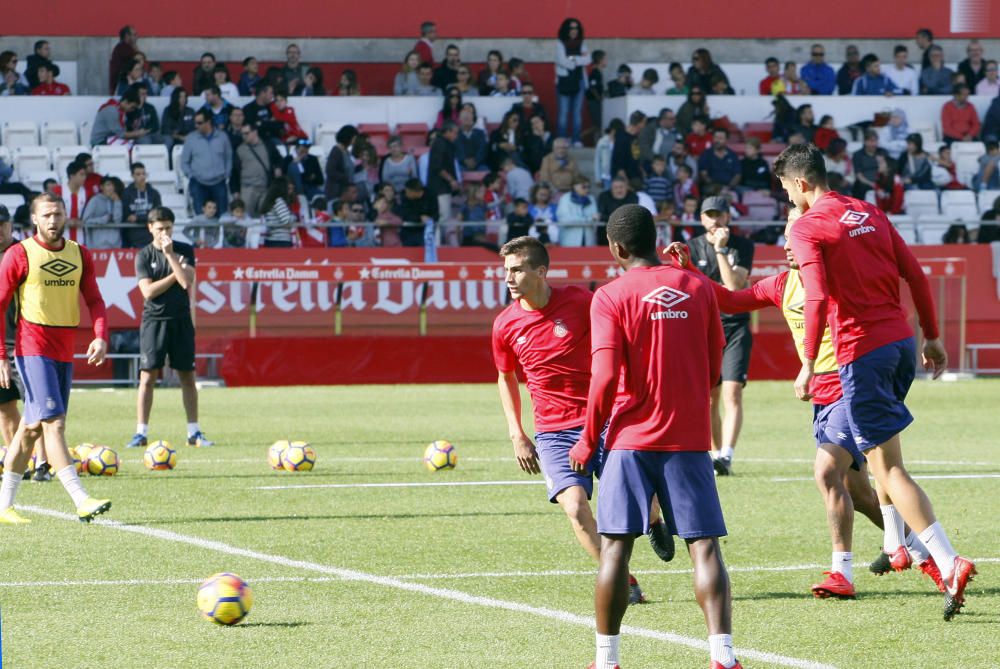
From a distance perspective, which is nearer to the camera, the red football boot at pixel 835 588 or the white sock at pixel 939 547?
the white sock at pixel 939 547

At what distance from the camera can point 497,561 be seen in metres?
9.59

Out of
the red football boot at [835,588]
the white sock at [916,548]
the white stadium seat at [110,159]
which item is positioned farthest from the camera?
the white stadium seat at [110,159]

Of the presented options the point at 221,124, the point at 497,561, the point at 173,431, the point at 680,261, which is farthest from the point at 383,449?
the point at 221,124

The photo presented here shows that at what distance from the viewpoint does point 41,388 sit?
437 inches

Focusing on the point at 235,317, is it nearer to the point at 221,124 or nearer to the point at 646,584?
the point at 221,124

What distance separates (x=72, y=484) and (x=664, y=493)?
18.5 ft

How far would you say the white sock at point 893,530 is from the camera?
29.5ft

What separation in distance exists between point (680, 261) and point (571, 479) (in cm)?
142

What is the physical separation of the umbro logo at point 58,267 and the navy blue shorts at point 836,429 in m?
5.25

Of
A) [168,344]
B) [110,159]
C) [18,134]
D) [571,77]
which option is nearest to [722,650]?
[168,344]

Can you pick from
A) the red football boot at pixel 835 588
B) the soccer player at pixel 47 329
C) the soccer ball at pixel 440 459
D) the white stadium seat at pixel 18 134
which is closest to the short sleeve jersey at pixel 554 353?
the red football boot at pixel 835 588

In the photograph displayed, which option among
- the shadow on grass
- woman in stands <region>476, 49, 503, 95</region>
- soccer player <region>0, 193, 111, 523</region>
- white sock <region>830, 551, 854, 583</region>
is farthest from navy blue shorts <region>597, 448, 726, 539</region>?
woman in stands <region>476, 49, 503, 95</region>

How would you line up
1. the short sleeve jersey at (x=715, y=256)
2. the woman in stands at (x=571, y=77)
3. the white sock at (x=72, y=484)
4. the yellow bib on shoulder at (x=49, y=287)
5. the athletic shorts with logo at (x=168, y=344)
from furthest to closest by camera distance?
1. the woman in stands at (x=571, y=77)
2. the athletic shorts with logo at (x=168, y=344)
3. the short sleeve jersey at (x=715, y=256)
4. the yellow bib on shoulder at (x=49, y=287)
5. the white sock at (x=72, y=484)

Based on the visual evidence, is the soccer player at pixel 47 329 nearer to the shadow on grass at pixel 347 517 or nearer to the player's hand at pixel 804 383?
the shadow on grass at pixel 347 517
